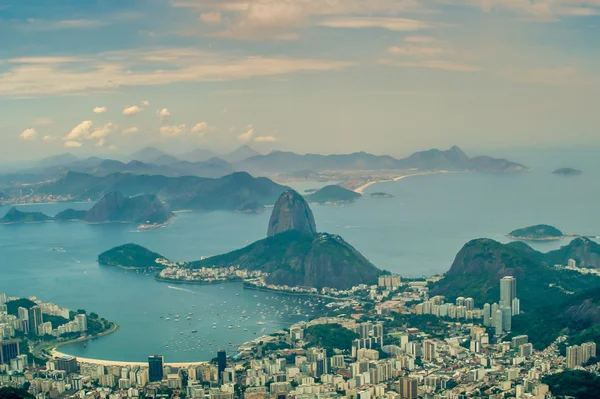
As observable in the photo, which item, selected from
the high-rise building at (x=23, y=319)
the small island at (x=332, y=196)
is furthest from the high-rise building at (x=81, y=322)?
the small island at (x=332, y=196)

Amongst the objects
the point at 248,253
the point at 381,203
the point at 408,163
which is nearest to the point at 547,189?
the point at 381,203

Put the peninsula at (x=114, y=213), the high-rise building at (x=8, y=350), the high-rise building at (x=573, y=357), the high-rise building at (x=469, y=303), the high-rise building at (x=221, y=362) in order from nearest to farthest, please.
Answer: the high-rise building at (x=573, y=357), the high-rise building at (x=221, y=362), the high-rise building at (x=8, y=350), the high-rise building at (x=469, y=303), the peninsula at (x=114, y=213)

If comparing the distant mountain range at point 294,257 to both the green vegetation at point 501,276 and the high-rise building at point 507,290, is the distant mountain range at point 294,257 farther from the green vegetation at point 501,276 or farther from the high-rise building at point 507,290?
the high-rise building at point 507,290

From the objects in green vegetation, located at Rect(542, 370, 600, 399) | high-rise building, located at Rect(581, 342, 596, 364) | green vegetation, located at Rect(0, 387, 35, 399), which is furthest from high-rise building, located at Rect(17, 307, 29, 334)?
high-rise building, located at Rect(581, 342, 596, 364)

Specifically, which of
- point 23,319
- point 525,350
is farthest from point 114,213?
point 525,350

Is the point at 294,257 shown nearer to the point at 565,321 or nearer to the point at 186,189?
the point at 565,321

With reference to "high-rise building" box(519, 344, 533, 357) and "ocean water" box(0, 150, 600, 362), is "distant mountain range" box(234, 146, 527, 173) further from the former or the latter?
"high-rise building" box(519, 344, 533, 357)
